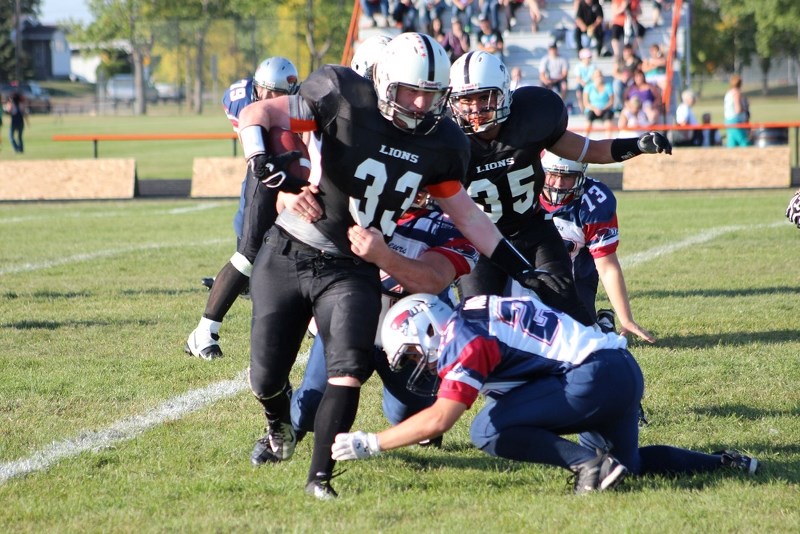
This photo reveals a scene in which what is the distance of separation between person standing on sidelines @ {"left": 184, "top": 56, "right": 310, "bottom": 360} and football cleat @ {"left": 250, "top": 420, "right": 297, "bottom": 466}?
1.52 m

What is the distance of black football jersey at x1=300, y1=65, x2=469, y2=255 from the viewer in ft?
12.7

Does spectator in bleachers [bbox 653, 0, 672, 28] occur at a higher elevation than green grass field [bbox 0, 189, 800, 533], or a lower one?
higher

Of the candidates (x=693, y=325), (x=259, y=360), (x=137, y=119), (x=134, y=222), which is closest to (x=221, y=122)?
(x=137, y=119)

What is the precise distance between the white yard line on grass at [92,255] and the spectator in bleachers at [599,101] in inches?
387

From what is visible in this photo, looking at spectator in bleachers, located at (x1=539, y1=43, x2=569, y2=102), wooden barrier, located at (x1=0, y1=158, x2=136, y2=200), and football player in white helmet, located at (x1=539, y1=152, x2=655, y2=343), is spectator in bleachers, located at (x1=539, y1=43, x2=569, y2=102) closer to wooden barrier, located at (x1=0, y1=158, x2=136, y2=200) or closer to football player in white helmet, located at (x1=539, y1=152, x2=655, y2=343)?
wooden barrier, located at (x1=0, y1=158, x2=136, y2=200)

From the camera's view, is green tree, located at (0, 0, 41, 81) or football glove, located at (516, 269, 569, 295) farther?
green tree, located at (0, 0, 41, 81)

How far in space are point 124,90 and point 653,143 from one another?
2169 inches

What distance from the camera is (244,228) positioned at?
19.3 feet

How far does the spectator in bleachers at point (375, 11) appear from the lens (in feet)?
72.3

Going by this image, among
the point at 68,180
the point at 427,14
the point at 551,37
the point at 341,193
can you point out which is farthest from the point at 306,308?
the point at 551,37

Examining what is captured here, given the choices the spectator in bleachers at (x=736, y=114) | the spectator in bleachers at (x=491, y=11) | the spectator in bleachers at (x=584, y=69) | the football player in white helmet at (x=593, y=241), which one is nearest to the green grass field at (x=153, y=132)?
the spectator in bleachers at (x=736, y=114)

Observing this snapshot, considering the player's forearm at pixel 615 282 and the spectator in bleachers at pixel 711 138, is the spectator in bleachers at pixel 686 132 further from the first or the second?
the player's forearm at pixel 615 282

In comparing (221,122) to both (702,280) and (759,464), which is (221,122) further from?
(759,464)

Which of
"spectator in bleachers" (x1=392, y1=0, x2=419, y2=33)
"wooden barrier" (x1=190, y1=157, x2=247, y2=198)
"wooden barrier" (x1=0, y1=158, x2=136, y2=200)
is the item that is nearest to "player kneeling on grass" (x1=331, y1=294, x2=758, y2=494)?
"wooden barrier" (x1=190, y1=157, x2=247, y2=198)
